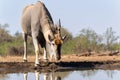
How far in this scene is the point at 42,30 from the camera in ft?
67.8

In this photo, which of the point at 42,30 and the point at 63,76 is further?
the point at 42,30

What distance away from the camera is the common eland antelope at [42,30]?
62.0 feet

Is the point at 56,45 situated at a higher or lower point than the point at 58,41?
lower

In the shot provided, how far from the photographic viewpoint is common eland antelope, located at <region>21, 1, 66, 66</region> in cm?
1889

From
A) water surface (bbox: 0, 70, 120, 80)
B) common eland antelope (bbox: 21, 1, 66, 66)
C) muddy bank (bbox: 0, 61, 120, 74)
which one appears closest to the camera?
water surface (bbox: 0, 70, 120, 80)

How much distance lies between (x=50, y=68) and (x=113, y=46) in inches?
1244

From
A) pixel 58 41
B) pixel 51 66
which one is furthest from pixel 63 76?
pixel 51 66

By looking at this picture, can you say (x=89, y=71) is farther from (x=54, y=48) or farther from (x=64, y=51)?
(x=64, y=51)

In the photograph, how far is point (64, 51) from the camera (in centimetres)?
4175

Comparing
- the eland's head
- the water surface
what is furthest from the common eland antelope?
the water surface

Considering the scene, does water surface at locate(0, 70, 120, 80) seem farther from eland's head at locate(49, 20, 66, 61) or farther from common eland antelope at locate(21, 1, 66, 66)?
common eland antelope at locate(21, 1, 66, 66)

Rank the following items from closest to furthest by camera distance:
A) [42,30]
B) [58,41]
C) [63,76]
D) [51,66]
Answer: [63,76]
[58,41]
[51,66]
[42,30]

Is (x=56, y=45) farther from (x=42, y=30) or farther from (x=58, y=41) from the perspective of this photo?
(x=42, y=30)

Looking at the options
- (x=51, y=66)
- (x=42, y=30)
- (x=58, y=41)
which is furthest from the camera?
(x=42, y=30)
